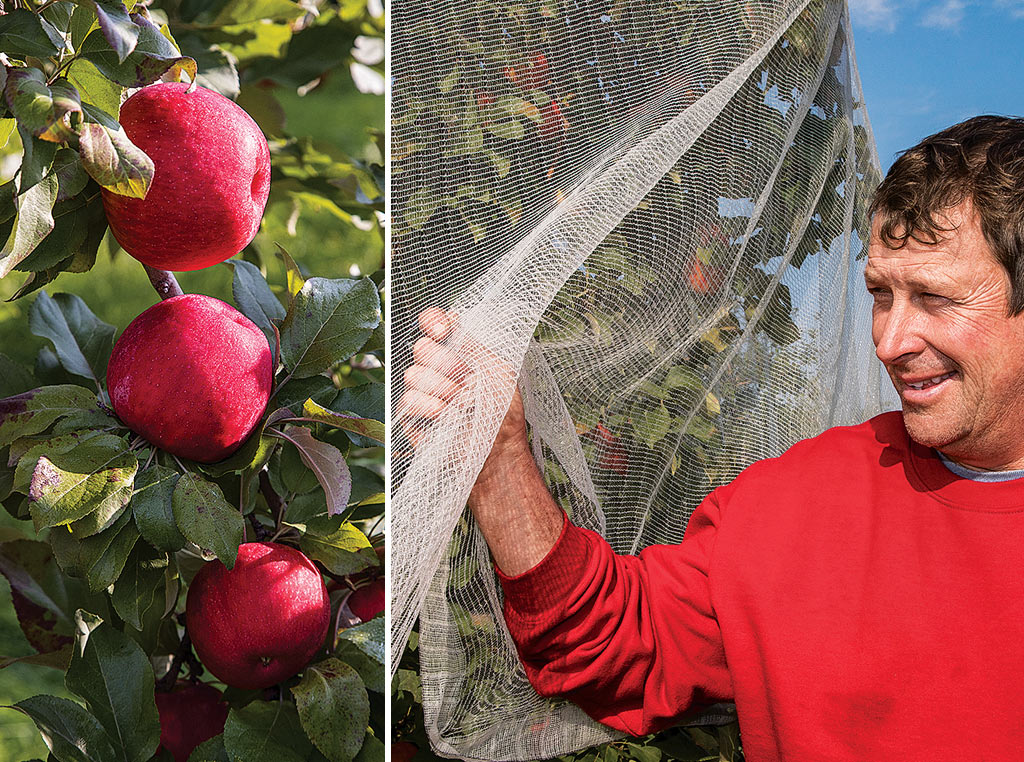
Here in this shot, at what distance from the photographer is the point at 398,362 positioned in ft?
3.05

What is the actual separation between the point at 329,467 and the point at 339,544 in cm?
11

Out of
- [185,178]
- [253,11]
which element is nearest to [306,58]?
[253,11]

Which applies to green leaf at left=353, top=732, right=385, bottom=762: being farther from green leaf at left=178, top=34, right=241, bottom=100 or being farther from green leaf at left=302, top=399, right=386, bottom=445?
green leaf at left=178, top=34, right=241, bottom=100

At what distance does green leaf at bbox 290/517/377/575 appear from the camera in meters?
0.80

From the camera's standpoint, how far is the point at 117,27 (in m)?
0.52

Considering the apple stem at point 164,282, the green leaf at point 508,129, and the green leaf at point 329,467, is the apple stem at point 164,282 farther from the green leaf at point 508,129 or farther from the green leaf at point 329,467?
the green leaf at point 508,129

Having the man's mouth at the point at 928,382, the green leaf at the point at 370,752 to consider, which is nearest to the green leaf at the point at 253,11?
the green leaf at the point at 370,752

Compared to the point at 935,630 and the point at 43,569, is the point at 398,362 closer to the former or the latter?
the point at 43,569

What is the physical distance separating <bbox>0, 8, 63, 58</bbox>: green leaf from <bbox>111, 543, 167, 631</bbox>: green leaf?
1.12 feet

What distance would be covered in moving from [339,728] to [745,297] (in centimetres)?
84

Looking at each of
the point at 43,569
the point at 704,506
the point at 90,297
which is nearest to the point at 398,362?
the point at 43,569

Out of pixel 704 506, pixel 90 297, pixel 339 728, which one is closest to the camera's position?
pixel 339 728

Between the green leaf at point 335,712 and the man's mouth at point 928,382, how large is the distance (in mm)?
731

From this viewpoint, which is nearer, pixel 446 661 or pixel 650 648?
pixel 446 661
